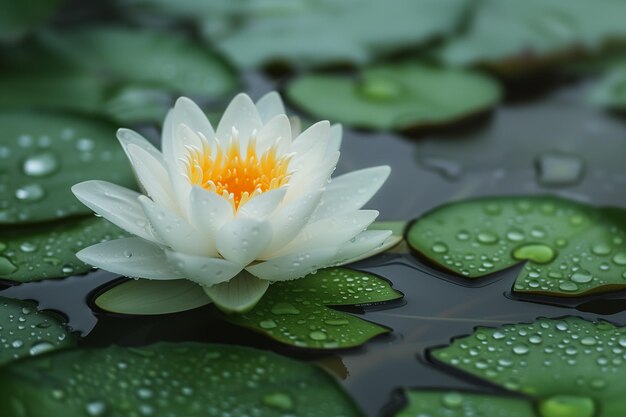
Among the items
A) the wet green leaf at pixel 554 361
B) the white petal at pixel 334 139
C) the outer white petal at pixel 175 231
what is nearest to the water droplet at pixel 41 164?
the outer white petal at pixel 175 231

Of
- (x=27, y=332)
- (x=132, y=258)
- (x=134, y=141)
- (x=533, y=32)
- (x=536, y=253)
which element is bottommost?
(x=27, y=332)

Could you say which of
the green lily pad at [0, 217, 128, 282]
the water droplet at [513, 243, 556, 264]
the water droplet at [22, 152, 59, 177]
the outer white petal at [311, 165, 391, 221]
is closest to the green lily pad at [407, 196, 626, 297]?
the water droplet at [513, 243, 556, 264]

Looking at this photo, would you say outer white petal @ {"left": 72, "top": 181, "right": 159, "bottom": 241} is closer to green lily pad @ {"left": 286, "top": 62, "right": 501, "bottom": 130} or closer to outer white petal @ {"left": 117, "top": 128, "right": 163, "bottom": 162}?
outer white petal @ {"left": 117, "top": 128, "right": 163, "bottom": 162}

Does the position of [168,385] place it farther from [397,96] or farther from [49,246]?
[397,96]

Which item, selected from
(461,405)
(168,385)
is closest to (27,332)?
(168,385)

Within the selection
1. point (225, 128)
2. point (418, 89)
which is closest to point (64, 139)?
point (225, 128)

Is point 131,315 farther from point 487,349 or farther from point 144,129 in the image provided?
point 144,129

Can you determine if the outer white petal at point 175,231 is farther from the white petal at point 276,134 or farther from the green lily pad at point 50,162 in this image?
the green lily pad at point 50,162
